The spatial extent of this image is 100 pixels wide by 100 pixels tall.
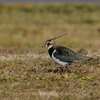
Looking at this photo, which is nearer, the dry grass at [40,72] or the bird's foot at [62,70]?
the dry grass at [40,72]

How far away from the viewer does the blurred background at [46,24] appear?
21.9 m

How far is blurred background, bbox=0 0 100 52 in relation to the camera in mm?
21938

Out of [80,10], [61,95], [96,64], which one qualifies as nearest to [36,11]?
[80,10]

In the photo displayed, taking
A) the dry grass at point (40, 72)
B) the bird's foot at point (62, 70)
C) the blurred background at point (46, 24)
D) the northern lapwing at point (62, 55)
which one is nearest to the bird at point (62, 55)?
the northern lapwing at point (62, 55)

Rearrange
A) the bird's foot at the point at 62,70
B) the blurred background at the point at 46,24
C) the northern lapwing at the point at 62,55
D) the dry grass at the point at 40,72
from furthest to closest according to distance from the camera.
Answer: the blurred background at the point at 46,24, the bird's foot at the point at 62,70, the northern lapwing at the point at 62,55, the dry grass at the point at 40,72

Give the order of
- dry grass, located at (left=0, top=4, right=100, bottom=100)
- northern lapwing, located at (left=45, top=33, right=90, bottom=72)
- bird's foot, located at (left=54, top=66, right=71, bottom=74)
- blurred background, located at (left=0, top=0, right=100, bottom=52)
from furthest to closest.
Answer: blurred background, located at (left=0, top=0, right=100, bottom=52), bird's foot, located at (left=54, top=66, right=71, bottom=74), northern lapwing, located at (left=45, top=33, right=90, bottom=72), dry grass, located at (left=0, top=4, right=100, bottom=100)

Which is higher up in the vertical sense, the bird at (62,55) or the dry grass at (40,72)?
the bird at (62,55)

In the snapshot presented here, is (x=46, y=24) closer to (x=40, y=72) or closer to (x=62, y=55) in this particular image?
(x=40, y=72)

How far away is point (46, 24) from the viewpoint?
29.1 metres

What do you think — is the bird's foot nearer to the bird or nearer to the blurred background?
the bird

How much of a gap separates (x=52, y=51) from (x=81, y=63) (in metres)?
1.12

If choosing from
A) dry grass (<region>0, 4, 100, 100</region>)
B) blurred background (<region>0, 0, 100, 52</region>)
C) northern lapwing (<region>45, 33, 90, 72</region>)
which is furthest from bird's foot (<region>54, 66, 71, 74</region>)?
blurred background (<region>0, 0, 100, 52</region>)

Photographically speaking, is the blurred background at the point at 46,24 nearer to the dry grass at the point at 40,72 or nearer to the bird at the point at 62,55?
the dry grass at the point at 40,72

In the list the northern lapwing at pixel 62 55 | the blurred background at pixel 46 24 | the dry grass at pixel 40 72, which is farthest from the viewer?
the blurred background at pixel 46 24
